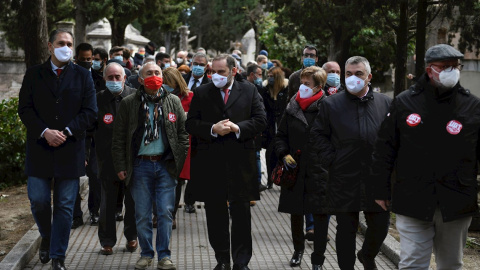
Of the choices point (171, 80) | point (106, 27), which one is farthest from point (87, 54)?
point (106, 27)

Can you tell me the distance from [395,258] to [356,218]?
1.57m

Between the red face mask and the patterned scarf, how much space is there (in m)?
A: 0.08

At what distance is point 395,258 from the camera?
26.1 feet

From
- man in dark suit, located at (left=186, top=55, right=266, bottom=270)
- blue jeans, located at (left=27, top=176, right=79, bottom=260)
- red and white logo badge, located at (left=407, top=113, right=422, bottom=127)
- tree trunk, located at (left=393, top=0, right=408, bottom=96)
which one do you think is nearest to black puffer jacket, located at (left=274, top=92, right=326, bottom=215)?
man in dark suit, located at (left=186, top=55, right=266, bottom=270)

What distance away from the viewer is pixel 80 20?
24.5 metres

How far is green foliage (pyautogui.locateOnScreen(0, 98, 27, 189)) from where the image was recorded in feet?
40.0

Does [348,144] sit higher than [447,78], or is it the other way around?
[447,78]

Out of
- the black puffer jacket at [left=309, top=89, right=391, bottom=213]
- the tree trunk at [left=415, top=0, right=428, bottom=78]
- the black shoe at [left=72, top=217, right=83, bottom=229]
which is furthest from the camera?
the tree trunk at [left=415, top=0, right=428, bottom=78]

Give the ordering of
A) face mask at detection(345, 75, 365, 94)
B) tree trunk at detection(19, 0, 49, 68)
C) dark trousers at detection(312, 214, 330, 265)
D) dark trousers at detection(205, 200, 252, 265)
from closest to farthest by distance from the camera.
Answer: face mask at detection(345, 75, 365, 94)
dark trousers at detection(312, 214, 330, 265)
dark trousers at detection(205, 200, 252, 265)
tree trunk at detection(19, 0, 49, 68)

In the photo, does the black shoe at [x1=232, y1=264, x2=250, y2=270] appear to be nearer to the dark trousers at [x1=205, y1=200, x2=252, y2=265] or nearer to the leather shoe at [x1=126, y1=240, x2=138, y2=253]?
the dark trousers at [x1=205, y1=200, x2=252, y2=265]

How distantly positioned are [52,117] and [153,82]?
3.28 feet

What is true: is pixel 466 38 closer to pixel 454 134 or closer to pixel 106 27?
pixel 454 134

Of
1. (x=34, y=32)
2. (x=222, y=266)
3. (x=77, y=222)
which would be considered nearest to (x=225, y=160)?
(x=222, y=266)

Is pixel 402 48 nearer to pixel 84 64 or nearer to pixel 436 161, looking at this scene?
pixel 84 64
